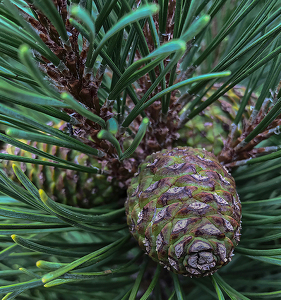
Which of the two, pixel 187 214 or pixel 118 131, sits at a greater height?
pixel 118 131

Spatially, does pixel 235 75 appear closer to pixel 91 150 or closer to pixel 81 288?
pixel 91 150

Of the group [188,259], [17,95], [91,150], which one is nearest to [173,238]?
[188,259]

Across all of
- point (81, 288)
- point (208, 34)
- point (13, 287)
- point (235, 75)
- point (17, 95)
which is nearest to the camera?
point (17, 95)

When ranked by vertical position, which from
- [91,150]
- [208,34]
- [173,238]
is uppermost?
[208,34]
